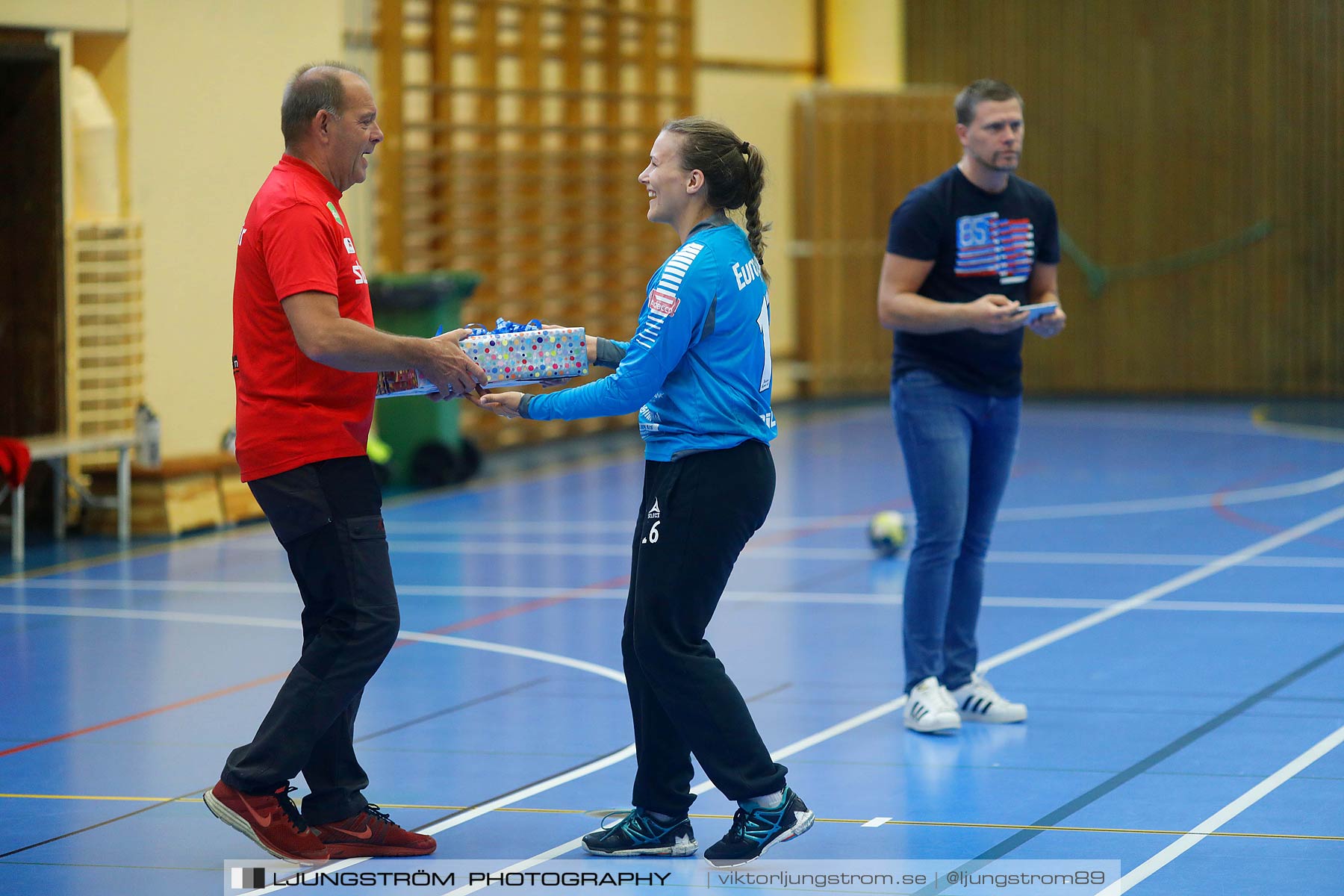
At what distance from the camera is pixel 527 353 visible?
3.92 m

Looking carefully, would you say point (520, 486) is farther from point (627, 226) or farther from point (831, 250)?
point (831, 250)

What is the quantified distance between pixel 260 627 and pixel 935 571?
2997 mm

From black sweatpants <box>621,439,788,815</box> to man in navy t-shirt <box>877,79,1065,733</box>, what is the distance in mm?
1337

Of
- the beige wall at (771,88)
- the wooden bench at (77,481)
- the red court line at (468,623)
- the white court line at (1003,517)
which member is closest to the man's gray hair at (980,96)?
the red court line at (468,623)

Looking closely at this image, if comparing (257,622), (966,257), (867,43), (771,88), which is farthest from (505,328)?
(867,43)

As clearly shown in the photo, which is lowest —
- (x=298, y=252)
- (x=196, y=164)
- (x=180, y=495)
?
(x=180, y=495)

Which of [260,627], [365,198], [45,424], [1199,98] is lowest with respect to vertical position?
[260,627]

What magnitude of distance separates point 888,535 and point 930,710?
3.30 m

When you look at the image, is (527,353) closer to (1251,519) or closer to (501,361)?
(501,361)

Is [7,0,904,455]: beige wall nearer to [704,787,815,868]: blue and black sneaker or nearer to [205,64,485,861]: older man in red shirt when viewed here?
[205,64,485,861]: older man in red shirt

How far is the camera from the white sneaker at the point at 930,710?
5.04m

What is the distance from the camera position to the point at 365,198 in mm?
11891

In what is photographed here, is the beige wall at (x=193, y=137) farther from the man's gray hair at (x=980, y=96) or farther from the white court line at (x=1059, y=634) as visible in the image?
the man's gray hair at (x=980, y=96)

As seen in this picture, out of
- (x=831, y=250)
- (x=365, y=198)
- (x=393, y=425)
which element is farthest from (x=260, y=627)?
(x=831, y=250)
